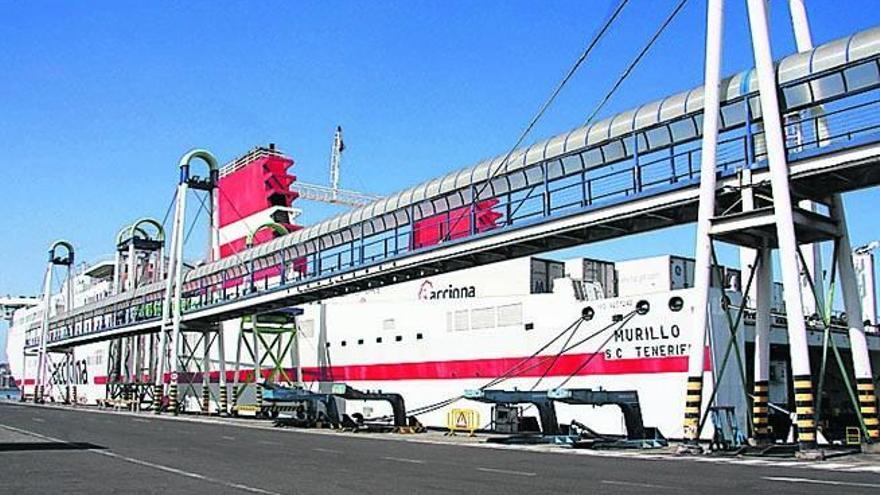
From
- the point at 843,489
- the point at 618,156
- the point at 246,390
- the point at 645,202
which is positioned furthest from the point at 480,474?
the point at 246,390

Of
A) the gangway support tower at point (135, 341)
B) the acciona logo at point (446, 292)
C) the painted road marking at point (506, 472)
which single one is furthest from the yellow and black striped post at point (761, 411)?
the gangway support tower at point (135, 341)

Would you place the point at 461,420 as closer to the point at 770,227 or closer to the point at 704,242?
the point at 704,242

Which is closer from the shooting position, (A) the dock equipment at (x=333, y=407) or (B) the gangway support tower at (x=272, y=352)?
(A) the dock equipment at (x=333, y=407)

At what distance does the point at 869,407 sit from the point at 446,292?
68.6 feet

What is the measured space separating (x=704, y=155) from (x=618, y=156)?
3.28 metres

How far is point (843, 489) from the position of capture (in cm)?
1210

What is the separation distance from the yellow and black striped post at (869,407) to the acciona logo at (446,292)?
744 inches

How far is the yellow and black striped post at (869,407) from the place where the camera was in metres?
19.1

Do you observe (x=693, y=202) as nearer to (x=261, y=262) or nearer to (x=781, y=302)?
(x=781, y=302)

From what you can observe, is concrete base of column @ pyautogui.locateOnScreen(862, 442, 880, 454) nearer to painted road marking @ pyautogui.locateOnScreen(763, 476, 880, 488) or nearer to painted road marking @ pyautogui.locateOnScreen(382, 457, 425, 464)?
painted road marking @ pyautogui.locateOnScreen(763, 476, 880, 488)

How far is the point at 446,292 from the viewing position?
37875 mm

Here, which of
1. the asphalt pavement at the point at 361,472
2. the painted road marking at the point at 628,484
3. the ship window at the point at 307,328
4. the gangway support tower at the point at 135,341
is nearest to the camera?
the asphalt pavement at the point at 361,472

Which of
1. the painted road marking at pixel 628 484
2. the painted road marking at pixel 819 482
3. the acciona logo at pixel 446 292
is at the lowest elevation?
the painted road marking at pixel 819 482

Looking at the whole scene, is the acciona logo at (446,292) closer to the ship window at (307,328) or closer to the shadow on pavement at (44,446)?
the ship window at (307,328)
